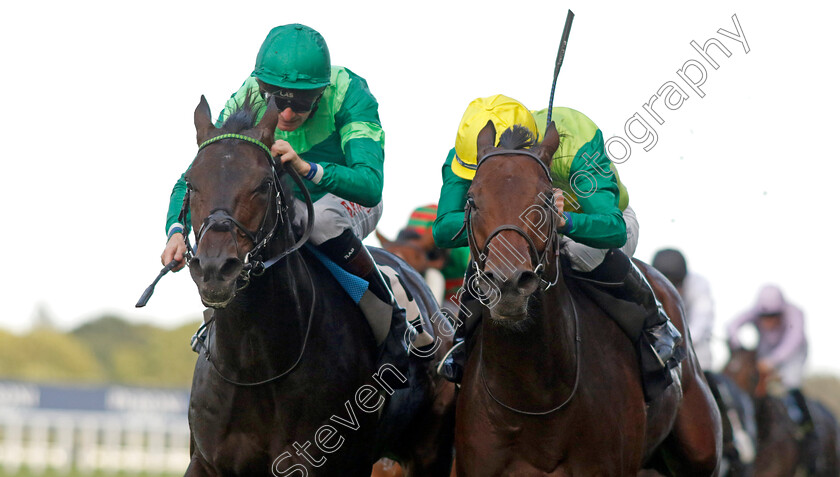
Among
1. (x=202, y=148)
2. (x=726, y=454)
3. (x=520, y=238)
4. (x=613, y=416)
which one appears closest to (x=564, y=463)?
(x=613, y=416)

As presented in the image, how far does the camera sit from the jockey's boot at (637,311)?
5.19m

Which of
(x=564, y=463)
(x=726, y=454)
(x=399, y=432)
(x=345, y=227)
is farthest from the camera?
(x=726, y=454)

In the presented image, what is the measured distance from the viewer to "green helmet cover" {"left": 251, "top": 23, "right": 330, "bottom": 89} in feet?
16.6

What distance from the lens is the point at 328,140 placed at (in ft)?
17.9

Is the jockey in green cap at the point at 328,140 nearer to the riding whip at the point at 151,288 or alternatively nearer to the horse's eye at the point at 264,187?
the riding whip at the point at 151,288

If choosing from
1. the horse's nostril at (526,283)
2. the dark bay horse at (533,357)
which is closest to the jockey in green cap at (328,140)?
the dark bay horse at (533,357)

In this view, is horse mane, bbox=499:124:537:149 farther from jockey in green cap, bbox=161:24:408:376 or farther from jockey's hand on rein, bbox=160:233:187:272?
jockey's hand on rein, bbox=160:233:187:272

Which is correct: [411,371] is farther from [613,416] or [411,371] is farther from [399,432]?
[613,416]

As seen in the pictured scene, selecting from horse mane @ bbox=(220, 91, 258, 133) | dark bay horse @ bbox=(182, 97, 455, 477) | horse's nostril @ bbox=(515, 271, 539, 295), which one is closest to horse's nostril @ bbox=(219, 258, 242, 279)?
dark bay horse @ bbox=(182, 97, 455, 477)

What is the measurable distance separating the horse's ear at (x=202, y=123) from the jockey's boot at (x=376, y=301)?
85cm

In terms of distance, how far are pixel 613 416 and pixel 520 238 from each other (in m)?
1.10

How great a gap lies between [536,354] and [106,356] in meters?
53.3

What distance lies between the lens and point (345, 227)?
5.21 metres

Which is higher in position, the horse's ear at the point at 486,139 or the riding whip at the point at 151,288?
the horse's ear at the point at 486,139
